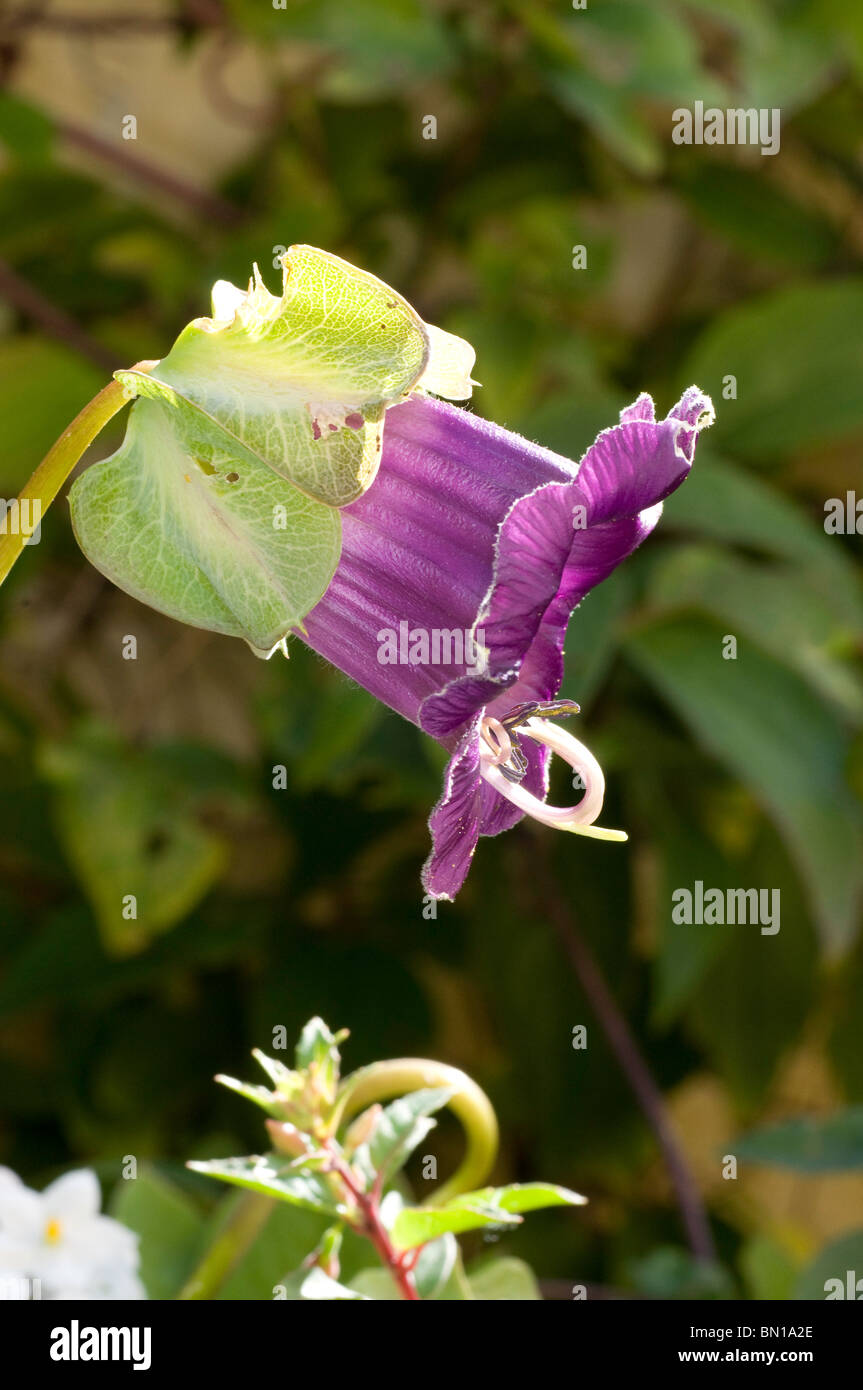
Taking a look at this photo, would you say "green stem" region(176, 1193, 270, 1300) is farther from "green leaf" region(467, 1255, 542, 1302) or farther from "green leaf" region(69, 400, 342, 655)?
"green leaf" region(69, 400, 342, 655)

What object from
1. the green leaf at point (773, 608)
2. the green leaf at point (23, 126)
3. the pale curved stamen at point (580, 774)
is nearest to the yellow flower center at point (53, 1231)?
the pale curved stamen at point (580, 774)

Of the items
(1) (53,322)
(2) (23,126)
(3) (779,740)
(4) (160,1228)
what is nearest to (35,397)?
(1) (53,322)

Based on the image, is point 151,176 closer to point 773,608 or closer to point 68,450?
point 773,608

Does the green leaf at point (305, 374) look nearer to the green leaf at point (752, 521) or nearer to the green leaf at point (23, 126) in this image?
the green leaf at point (752, 521)

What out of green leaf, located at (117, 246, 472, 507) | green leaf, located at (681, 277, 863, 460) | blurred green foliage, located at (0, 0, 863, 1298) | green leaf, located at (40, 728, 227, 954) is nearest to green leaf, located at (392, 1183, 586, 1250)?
green leaf, located at (117, 246, 472, 507)

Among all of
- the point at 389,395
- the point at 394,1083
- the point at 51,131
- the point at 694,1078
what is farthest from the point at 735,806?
the point at 389,395
